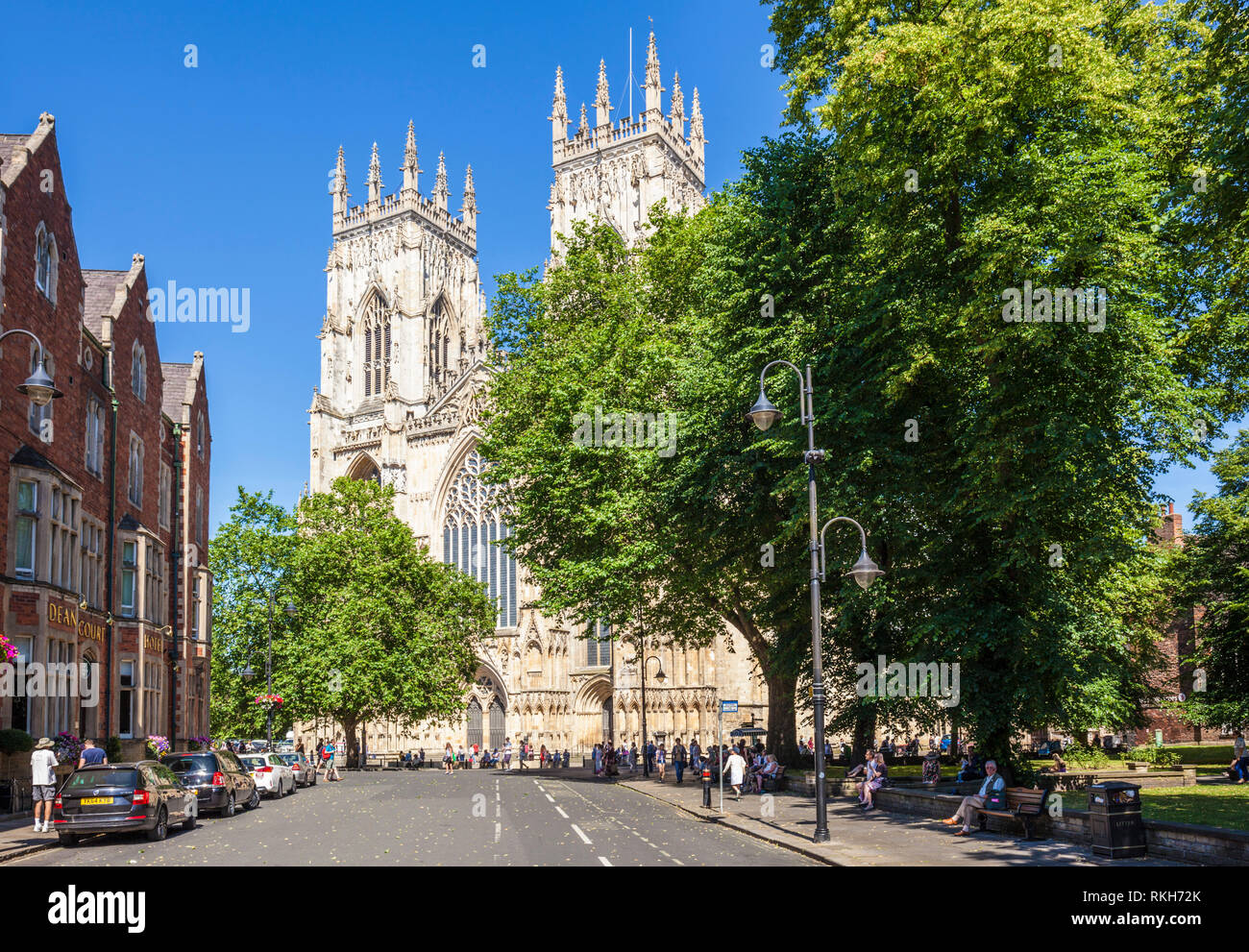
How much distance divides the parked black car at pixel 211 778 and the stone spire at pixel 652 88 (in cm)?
6533

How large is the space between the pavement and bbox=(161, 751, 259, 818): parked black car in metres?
10.5

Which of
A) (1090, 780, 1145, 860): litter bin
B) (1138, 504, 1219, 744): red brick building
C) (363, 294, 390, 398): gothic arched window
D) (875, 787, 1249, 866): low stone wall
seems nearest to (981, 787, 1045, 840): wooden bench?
(875, 787, 1249, 866): low stone wall

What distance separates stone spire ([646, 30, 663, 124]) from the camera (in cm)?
8175

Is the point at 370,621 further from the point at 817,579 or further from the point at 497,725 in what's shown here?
the point at 817,579

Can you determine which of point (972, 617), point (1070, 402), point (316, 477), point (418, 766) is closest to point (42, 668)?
point (972, 617)

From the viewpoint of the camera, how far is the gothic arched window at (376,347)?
88875mm

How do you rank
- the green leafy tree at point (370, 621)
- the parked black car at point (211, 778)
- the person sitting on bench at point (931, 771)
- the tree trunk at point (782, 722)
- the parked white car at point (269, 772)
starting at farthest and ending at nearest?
the green leafy tree at point (370, 621) → the parked white car at point (269, 772) → the tree trunk at point (782, 722) → the person sitting on bench at point (931, 771) → the parked black car at point (211, 778)

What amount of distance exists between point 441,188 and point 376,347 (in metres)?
16.0

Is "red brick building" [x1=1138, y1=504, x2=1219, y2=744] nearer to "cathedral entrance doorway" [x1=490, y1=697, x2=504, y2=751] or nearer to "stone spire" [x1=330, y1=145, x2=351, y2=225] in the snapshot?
"cathedral entrance doorway" [x1=490, y1=697, x2=504, y2=751]

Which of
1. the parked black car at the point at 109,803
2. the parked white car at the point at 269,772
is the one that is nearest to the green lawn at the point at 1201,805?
the parked black car at the point at 109,803

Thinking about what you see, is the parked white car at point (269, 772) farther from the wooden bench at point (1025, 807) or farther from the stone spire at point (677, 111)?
the stone spire at point (677, 111)

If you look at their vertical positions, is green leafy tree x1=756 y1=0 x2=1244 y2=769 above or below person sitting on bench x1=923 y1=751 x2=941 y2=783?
above

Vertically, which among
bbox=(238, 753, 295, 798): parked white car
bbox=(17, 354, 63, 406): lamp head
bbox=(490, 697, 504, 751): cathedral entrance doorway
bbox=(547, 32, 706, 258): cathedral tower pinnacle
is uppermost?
bbox=(547, 32, 706, 258): cathedral tower pinnacle

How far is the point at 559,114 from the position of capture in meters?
87.8
